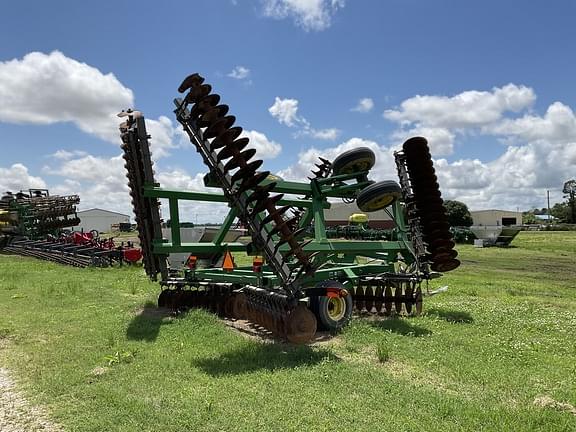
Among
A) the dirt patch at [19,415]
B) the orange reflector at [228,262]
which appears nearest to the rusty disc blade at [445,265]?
the orange reflector at [228,262]

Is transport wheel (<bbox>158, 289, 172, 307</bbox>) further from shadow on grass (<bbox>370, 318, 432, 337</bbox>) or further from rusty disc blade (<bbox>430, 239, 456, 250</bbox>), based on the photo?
rusty disc blade (<bbox>430, 239, 456, 250</bbox>)

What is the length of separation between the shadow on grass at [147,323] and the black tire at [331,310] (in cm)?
243

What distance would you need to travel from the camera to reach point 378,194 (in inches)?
321

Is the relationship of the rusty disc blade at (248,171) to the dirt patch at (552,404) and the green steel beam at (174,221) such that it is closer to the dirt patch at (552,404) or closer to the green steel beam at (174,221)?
the green steel beam at (174,221)

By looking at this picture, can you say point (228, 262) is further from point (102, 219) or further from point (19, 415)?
point (102, 219)

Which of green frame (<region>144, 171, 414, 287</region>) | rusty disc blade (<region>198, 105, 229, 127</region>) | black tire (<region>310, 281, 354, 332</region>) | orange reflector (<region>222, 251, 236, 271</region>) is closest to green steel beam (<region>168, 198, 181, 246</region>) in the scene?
green frame (<region>144, 171, 414, 287</region>)

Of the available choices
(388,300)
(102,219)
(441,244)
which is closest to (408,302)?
(388,300)

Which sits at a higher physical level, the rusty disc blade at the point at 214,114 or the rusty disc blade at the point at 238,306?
the rusty disc blade at the point at 214,114

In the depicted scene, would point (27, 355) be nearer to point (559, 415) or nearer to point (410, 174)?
point (559, 415)

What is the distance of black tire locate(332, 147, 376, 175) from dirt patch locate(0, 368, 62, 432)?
6.27m

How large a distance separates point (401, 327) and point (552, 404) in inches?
138

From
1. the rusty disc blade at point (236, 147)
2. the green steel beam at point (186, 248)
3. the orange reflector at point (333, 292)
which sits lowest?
the orange reflector at point (333, 292)

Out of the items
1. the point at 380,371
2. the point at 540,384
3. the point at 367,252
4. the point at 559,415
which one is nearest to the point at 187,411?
the point at 380,371

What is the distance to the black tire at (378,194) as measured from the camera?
8.16 m
